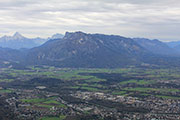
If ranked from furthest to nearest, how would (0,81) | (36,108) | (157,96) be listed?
1. (0,81)
2. (157,96)
3. (36,108)

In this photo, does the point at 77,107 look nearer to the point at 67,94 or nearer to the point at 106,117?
the point at 106,117

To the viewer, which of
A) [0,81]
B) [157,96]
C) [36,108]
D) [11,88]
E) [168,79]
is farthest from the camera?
[168,79]

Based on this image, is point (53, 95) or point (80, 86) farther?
point (80, 86)

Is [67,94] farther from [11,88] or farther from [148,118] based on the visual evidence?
[148,118]

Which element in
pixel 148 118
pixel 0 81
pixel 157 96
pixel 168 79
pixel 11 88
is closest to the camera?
pixel 148 118

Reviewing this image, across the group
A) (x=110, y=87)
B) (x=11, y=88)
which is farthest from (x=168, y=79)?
(x=11, y=88)

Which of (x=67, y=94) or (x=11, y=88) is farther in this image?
(x=11, y=88)

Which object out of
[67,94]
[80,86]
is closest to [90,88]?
[80,86]

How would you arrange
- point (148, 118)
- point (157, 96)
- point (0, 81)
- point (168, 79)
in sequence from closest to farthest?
point (148, 118) → point (157, 96) → point (0, 81) → point (168, 79)
